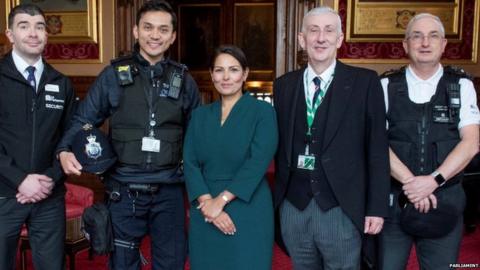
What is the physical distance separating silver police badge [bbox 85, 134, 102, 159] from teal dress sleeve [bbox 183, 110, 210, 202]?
1.24 feet

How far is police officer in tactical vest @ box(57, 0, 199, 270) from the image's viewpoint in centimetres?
224

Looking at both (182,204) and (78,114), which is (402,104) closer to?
(182,204)

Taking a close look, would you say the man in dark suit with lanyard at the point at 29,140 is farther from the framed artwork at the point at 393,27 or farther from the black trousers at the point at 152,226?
the framed artwork at the point at 393,27

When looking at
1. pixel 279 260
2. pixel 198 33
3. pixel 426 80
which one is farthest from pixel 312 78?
pixel 198 33

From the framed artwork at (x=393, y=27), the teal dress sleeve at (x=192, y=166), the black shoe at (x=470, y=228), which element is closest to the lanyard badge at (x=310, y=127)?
the teal dress sleeve at (x=192, y=166)

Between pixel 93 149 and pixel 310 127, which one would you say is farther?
pixel 93 149

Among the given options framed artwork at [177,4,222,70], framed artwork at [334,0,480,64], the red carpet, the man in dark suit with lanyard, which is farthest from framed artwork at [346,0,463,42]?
the man in dark suit with lanyard

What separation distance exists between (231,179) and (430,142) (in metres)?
0.87

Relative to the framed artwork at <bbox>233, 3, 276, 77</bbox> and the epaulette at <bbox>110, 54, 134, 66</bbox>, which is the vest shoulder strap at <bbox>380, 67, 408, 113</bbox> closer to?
the epaulette at <bbox>110, 54, 134, 66</bbox>

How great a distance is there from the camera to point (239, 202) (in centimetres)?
208

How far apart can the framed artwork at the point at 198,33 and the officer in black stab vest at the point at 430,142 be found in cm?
595

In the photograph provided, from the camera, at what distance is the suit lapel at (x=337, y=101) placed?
6.48 ft

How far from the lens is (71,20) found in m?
6.07

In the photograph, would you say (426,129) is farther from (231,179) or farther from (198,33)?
(198,33)
